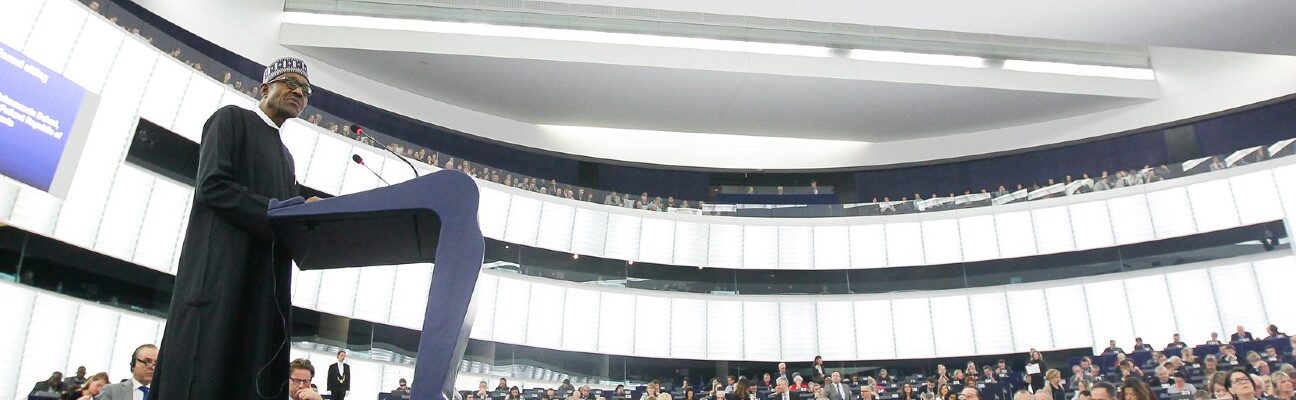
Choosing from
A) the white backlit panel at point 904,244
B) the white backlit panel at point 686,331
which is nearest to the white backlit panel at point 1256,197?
the white backlit panel at point 904,244

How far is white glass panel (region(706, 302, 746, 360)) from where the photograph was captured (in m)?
19.5

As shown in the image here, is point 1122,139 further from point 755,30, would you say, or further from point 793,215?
point 755,30

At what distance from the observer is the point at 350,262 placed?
2391 mm

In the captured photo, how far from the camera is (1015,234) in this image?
64.3ft

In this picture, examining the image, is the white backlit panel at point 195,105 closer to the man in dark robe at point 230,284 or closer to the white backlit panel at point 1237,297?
the man in dark robe at point 230,284

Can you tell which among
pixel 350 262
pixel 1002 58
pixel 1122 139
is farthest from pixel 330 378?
pixel 1122 139

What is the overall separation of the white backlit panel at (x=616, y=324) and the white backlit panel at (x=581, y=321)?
0.12 meters

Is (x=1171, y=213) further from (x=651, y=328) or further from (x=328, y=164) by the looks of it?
(x=328, y=164)

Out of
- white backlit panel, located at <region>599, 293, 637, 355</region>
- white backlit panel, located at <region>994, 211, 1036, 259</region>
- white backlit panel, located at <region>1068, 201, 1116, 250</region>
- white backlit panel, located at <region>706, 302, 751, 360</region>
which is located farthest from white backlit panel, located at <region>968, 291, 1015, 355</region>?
white backlit panel, located at <region>599, 293, 637, 355</region>

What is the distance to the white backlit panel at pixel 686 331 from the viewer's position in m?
19.3

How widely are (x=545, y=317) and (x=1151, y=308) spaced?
12.8 metres

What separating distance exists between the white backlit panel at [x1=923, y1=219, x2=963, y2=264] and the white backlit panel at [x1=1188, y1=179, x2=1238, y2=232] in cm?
486

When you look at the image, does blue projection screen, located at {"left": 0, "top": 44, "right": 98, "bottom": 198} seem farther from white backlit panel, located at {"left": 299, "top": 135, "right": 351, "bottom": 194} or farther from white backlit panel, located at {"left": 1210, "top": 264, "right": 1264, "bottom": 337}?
white backlit panel, located at {"left": 1210, "top": 264, "right": 1264, "bottom": 337}

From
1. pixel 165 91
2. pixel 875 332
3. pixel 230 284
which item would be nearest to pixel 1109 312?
pixel 875 332
